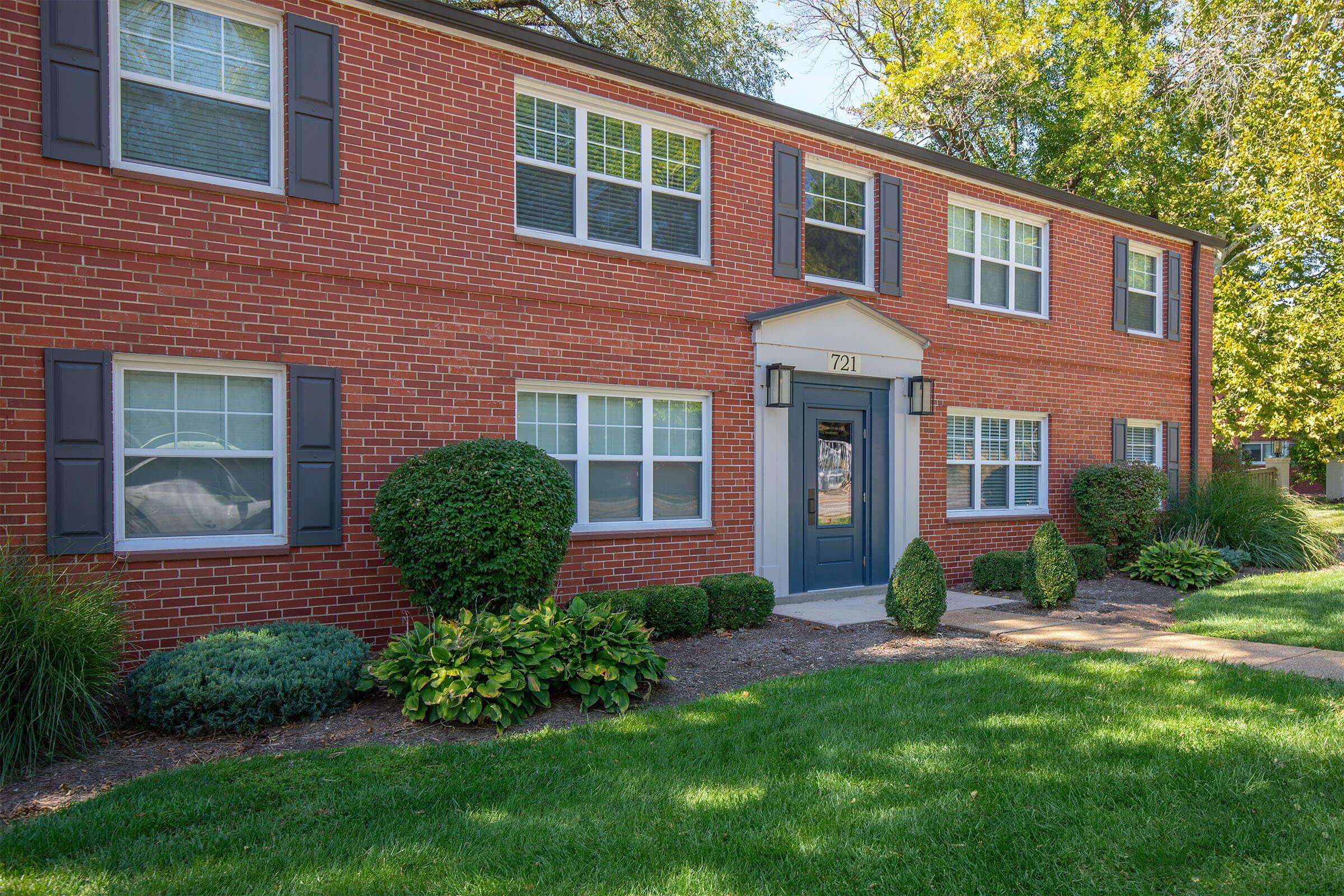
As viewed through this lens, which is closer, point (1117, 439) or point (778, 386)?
point (778, 386)

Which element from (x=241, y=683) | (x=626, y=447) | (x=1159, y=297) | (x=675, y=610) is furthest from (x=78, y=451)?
(x=1159, y=297)

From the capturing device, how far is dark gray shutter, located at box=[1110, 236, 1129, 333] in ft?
45.5

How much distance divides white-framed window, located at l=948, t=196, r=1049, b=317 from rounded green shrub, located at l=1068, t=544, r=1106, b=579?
3.48m

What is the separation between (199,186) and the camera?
6734 mm

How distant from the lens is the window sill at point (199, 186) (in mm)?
6469

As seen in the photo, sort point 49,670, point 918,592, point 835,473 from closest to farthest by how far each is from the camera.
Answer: point 49,670, point 918,592, point 835,473

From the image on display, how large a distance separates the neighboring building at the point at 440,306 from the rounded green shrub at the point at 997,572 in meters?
0.52

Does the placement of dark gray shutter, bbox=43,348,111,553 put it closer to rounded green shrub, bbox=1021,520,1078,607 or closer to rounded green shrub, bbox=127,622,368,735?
rounded green shrub, bbox=127,622,368,735

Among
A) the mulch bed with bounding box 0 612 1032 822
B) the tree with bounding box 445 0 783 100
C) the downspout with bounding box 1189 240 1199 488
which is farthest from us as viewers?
the tree with bounding box 445 0 783 100

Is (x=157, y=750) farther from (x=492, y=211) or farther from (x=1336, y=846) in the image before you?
(x=1336, y=846)

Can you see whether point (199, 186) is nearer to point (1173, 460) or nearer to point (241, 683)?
point (241, 683)

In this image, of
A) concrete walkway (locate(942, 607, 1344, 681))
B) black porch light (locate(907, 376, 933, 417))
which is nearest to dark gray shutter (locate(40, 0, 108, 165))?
concrete walkway (locate(942, 607, 1344, 681))

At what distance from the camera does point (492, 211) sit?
813 centimetres

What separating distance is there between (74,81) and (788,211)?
6822mm
